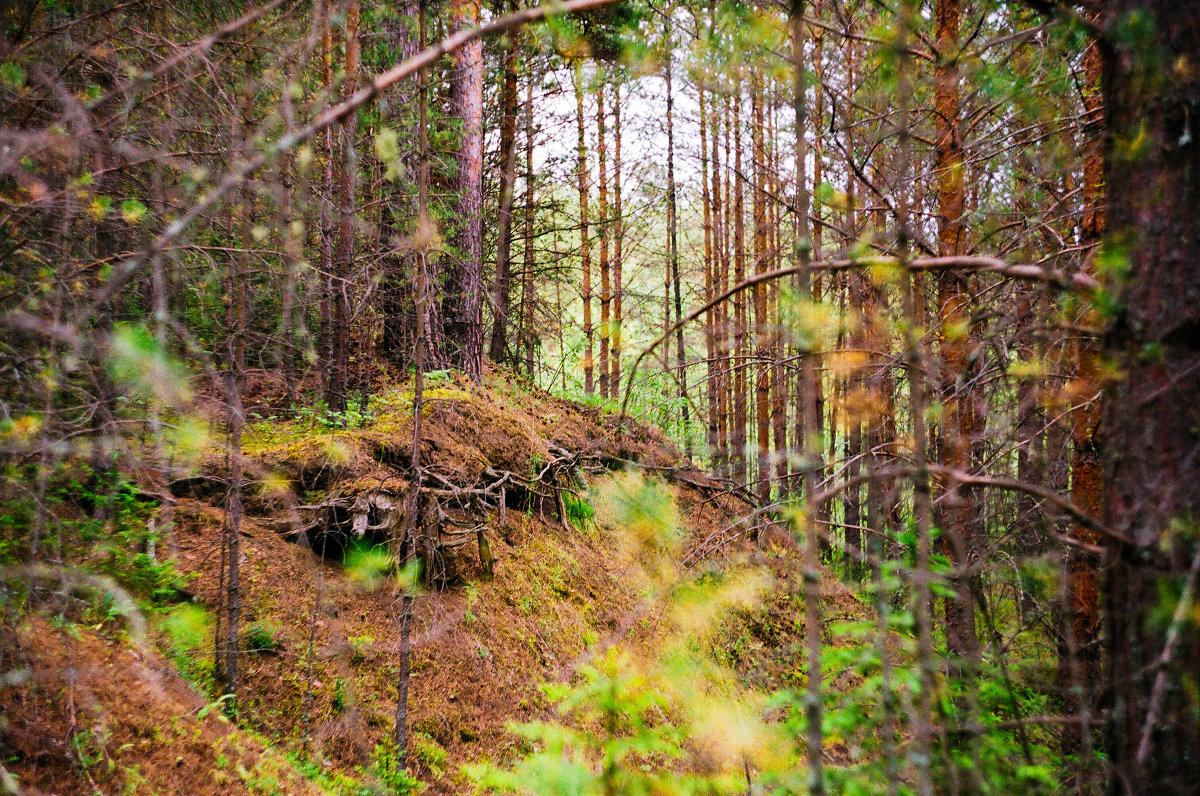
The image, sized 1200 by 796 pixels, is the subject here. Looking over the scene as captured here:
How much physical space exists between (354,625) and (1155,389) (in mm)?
5119

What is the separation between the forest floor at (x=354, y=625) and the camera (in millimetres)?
2861

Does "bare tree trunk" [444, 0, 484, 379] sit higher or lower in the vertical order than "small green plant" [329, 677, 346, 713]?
higher

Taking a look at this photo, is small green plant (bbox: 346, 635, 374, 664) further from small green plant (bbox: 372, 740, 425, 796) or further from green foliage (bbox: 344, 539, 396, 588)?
small green plant (bbox: 372, 740, 425, 796)

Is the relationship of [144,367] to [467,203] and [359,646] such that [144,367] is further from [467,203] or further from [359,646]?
[467,203]

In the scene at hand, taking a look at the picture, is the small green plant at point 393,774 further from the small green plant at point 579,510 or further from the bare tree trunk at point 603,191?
the bare tree trunk at point 603,191

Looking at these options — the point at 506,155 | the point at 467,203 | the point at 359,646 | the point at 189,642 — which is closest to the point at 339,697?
the point at 359,646

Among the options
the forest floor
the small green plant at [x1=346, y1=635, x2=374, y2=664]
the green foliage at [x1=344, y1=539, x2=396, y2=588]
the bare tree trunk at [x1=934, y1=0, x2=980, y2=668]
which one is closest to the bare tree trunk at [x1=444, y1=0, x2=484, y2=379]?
the forest floor

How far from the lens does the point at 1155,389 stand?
4.03ft

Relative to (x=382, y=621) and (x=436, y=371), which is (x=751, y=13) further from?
(x=436, y=371)

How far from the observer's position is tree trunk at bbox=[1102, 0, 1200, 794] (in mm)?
1162

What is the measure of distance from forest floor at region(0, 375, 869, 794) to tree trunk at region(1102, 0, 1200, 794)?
41.3 inches

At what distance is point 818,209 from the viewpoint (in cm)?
430

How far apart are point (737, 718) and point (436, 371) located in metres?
5.75

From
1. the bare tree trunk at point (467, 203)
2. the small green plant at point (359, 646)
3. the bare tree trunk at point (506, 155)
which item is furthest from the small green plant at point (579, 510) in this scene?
the small green plant at point (359, 646)
